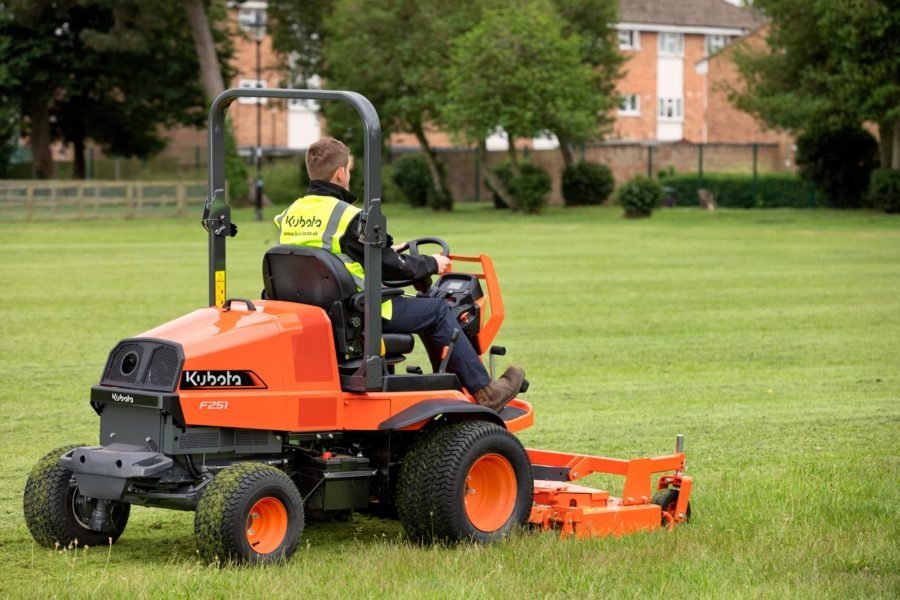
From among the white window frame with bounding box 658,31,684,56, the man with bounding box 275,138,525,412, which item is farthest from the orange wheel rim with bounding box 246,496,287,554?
the white window frame with bounding box 658,31,684,56

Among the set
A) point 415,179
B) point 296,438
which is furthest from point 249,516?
point 415,179

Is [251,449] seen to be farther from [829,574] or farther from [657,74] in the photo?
[657,74]

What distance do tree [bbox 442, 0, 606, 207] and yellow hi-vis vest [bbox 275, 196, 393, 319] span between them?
161 feet

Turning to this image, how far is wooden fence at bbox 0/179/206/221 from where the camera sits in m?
54.0

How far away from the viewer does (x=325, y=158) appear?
8117 millimetres

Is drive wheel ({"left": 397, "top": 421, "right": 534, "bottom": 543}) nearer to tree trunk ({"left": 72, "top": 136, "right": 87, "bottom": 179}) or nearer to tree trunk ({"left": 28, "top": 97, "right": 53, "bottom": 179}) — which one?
tree trunk ({"left": 28, "top": 97, "right": 53, "bottom": 179})

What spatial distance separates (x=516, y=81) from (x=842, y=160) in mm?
13759

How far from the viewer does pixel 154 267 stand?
3138 cm

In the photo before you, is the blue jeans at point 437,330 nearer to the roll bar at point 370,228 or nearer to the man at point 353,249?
the man at point 353,249

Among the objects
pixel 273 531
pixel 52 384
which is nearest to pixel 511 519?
pixel 273 531

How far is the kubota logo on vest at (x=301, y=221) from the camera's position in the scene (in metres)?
7.99

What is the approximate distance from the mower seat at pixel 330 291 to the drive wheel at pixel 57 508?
1.39 m

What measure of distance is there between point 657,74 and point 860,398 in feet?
274

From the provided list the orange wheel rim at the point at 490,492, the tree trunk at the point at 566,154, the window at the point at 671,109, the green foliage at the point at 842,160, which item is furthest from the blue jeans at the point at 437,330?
the window at the point at 671,109
